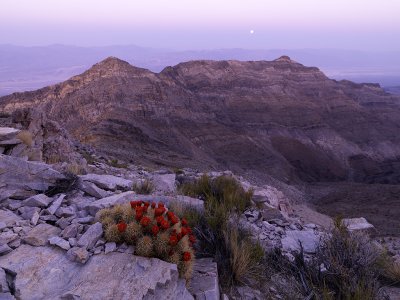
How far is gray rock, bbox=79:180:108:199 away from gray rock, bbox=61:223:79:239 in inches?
81.6

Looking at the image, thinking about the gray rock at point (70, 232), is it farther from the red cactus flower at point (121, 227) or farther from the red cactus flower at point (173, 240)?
the red cactus flower at point (173, 240)

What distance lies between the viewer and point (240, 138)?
51.1m

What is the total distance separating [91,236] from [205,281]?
1.54 metres

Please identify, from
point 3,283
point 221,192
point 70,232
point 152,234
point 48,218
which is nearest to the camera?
point 3,283

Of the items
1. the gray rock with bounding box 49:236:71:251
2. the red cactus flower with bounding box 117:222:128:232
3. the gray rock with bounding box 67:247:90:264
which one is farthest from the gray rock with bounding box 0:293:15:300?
the red cactus flower with bounding box 117:222:128:232

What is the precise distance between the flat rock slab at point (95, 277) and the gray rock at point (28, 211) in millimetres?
1160

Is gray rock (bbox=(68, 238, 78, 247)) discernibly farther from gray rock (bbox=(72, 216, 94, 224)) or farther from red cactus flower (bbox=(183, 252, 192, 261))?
red cactus flower (bbox=(183, 252, 192, 261))

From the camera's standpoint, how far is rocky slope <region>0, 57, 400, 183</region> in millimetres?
42625

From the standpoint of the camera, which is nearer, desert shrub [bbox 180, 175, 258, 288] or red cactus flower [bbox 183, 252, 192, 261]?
red cactus flower [bbox 183, 252, 192, 261]

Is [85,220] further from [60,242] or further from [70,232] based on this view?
[60,242]

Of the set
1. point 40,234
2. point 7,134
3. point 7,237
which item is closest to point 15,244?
point 7,237

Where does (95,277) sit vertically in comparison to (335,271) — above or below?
above

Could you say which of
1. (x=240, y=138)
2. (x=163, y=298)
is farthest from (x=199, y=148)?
(x=163, y=298)

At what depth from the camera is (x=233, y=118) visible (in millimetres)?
56938
